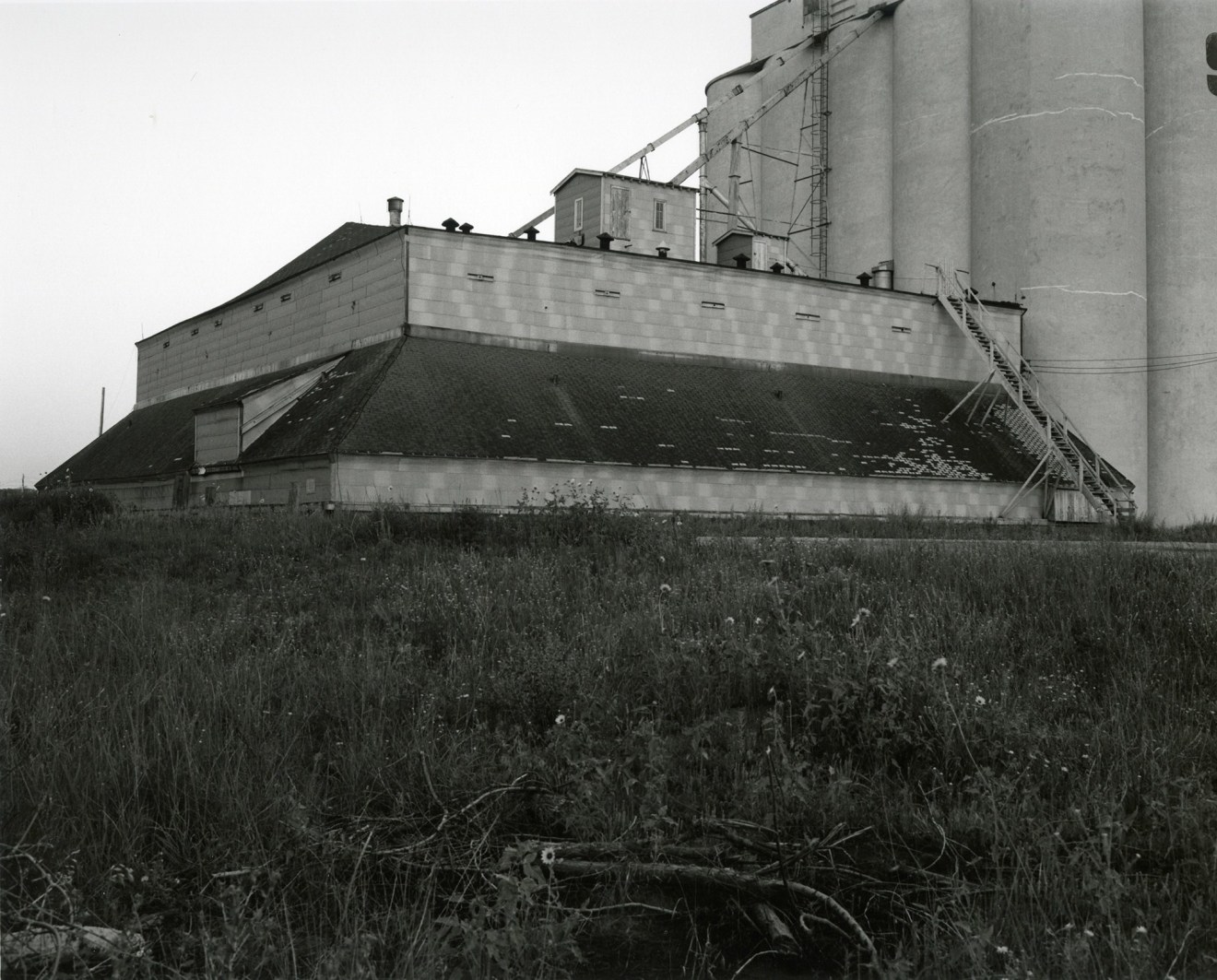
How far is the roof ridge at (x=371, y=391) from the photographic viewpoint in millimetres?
22573

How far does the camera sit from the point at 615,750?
23.9 ft

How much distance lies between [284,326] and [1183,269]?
96.0 ft

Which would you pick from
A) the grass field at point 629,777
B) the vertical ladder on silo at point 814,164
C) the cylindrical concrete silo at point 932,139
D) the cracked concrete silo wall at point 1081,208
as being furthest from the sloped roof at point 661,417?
the grass field at point 629,777

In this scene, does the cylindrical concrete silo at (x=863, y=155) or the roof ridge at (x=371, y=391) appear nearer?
the roof ridge at (x=371, y=391)

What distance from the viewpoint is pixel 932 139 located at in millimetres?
38812

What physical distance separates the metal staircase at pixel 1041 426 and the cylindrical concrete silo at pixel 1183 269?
13.0 ft

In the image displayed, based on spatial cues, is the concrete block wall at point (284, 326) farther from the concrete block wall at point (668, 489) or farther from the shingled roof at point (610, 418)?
the concrete block wall at point (668, 489)

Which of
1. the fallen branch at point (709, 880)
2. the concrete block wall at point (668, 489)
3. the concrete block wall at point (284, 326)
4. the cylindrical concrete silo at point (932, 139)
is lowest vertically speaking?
the fallen branch at point (709, 880)

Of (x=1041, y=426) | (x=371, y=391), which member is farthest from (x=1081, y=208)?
(x=371, y=391)

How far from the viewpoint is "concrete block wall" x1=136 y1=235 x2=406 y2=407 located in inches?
1085

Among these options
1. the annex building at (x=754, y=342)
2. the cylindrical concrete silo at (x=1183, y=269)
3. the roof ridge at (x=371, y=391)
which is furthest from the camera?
the cylindrical concrete silo at (x=1183, y=269)

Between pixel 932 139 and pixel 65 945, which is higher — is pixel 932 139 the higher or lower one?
the higher one

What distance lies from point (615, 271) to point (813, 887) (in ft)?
82.8

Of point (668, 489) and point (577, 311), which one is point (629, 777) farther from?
point (577, 311)
